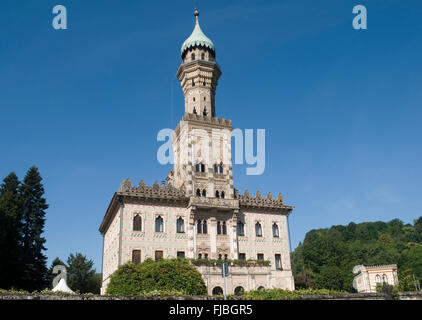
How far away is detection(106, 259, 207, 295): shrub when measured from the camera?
33281 mm

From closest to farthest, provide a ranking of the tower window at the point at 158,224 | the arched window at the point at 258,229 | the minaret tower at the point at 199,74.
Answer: the tower window at the point at 158,224
the arched window at the point at 258,229
the minaret tower at the point at 199,74

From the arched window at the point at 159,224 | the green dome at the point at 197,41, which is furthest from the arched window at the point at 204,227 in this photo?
the green dome at the point at 197,41

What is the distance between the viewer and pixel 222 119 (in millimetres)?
51031

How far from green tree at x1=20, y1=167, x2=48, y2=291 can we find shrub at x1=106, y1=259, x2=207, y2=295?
21268mm

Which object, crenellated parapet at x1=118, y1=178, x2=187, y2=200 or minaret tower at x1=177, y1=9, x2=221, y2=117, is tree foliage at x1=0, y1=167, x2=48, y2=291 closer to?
crenellated parapet at x1=118, y1=178, x2=187, y2=200

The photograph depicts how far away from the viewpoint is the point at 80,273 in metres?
65.8

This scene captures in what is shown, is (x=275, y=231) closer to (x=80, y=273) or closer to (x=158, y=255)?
(x=158, y=255)

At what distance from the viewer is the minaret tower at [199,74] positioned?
172 feet

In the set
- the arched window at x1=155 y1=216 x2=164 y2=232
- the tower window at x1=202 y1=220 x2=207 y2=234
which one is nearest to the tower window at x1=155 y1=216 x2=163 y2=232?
the arched window at x1=155 y1=216 x2=164 y2=232

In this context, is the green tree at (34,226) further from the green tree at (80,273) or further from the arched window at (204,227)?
the arched window at (204,227)

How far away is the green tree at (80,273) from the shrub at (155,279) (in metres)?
33.8
